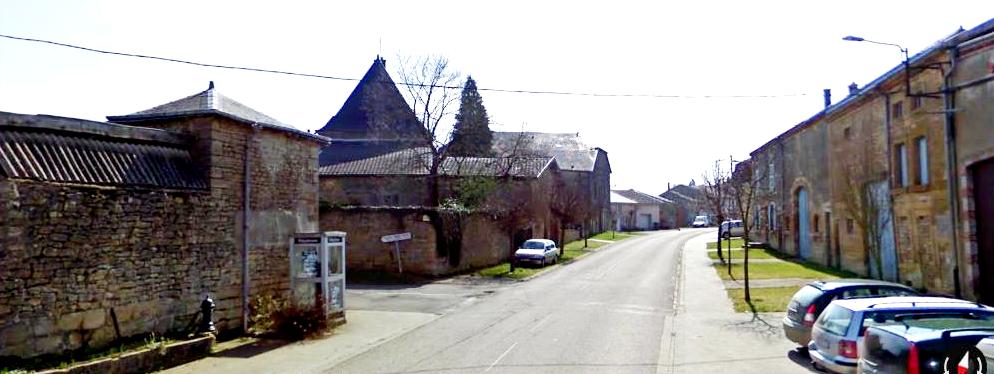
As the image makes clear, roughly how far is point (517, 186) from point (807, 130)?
1560 centimetres

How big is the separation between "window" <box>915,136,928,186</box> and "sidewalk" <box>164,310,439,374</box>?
14427 millimetres

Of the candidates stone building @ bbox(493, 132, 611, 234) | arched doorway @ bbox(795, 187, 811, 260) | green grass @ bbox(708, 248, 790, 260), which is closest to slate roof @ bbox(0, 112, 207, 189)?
arched doorway @ bbox(795, 187, 811, 260)

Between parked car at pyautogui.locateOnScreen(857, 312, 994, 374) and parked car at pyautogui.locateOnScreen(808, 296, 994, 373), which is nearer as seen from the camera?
parked car at pyautogui.locateOnScreen(857, 312, 994, 374)

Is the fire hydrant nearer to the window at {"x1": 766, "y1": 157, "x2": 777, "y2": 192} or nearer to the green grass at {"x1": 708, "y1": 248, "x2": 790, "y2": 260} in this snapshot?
the green grass at {"x1": 708, "y1": 248, "x2": 790, "y2": 260}

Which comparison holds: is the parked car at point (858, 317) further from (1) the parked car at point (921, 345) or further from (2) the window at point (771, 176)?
(2) the window at point (771, 176)

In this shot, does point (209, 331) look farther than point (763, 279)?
No

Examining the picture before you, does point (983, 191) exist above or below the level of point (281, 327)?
above

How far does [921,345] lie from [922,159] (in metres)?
15.7

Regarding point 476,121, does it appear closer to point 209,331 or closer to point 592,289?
point 592,289

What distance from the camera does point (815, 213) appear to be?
3381 cm

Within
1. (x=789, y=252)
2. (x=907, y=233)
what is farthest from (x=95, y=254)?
(x=789, y=252)

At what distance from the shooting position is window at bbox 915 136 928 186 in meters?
20.6

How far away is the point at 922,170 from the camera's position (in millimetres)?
20891

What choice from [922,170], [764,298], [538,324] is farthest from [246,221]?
[922,170]
